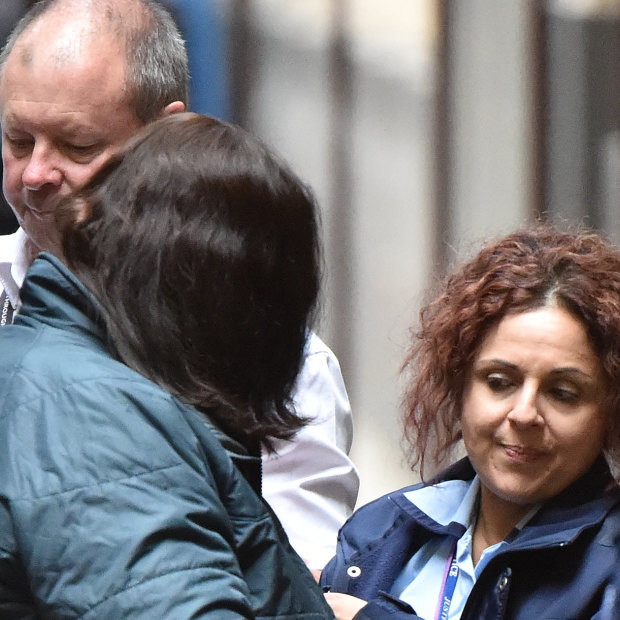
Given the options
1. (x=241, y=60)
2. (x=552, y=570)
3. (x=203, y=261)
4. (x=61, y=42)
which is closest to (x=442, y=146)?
(x=241, y=60)

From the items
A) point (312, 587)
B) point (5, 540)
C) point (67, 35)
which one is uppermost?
point (67, 35)

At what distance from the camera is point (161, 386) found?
51.6 inches

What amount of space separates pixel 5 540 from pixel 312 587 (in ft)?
1.15

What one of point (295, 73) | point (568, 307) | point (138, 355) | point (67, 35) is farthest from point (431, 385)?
point (295, 73)

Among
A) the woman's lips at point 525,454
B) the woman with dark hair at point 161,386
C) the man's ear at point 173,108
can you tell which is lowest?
the woman's lips at point 525,454

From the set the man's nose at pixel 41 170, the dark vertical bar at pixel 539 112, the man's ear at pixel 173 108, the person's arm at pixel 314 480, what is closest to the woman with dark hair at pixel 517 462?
the person's arm at pixel 314 480

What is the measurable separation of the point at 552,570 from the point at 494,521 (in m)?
0.18

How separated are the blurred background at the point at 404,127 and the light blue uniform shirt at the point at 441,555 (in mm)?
1398

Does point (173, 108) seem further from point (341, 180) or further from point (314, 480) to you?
point (341, 180)

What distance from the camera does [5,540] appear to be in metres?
1.16

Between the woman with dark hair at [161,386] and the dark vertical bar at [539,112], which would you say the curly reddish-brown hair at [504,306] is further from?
the dark vertical bar at [539,112]

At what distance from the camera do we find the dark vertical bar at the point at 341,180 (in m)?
3.81

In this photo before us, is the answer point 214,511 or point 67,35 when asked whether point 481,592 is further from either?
point 67,35

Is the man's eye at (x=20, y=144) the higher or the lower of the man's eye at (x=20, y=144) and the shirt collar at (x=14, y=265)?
the higher
